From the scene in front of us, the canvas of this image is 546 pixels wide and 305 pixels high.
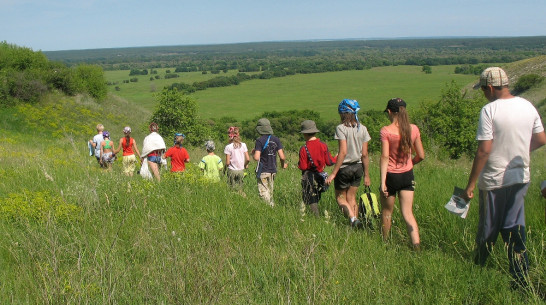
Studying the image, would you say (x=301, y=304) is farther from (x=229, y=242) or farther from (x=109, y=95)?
(x=109, y=95)

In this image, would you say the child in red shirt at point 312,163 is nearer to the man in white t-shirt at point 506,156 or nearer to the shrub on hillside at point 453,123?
the man in white t-shirt at point 506,156

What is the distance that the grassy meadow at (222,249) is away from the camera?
329 centimetres

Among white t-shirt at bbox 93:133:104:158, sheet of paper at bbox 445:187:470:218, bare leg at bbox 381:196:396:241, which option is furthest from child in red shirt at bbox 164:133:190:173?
sheet of paper at bbox 445:187:470:218

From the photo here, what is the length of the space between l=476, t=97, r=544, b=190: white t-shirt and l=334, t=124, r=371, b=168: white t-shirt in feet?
6.27

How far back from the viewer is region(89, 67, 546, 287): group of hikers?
3621 millimetres

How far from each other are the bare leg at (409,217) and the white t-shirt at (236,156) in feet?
10.2

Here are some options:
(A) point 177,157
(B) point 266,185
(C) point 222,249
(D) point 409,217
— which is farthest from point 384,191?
(A) point 177,157

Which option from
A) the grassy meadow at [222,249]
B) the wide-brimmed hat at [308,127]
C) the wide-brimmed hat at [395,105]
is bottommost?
the grassy meadow at [222,249]

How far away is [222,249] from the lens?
165 inches

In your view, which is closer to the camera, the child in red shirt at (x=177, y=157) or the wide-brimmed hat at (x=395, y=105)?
the wide-brimmed hat at (x=395, y=105)

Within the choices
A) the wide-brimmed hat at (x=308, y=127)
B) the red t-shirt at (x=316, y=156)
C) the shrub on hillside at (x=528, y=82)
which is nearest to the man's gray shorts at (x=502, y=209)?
the red t-shirt at (x=316, y=156)

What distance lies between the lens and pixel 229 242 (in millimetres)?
4445

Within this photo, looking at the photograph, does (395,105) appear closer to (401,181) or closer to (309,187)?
(401,181)

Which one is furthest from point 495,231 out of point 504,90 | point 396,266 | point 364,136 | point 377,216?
point 364,136
